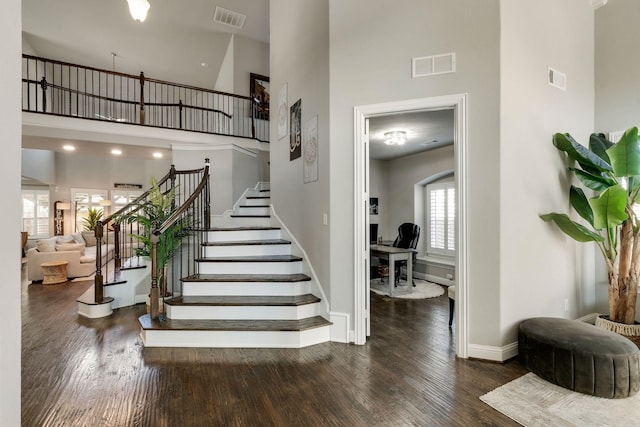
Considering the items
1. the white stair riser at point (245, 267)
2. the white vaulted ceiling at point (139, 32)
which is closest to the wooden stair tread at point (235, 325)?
the white stair riser at point (245, 267)

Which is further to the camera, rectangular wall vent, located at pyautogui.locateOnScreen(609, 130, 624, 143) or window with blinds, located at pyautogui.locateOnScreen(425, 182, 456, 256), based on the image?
window with blinds, located at pyautogui.locateOnScreen(425, 182, 456, 256)

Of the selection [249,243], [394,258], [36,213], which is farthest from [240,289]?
[36,213]

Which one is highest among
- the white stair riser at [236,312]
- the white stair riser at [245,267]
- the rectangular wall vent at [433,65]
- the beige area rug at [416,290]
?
the rectangular wall vent at [433,65]

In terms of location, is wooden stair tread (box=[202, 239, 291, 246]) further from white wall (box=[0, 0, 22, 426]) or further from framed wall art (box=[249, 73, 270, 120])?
framed wall art (box=[249, 73, 270, 120])

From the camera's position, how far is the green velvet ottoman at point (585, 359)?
7.38 ft

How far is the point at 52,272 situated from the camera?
6316 millimetres

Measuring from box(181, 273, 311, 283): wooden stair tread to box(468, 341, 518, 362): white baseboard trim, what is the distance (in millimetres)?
1890

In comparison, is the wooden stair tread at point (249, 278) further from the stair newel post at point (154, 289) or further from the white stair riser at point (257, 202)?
the white stair riser at point (257, 202)

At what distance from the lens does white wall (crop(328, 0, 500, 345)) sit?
2.83 meters

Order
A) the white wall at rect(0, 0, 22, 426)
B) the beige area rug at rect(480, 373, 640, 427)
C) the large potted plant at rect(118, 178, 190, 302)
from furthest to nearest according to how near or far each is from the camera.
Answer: the large potted plant at rect(118, 178, 190, 302) → the beige area rug at rect(480, 373, 640, 427) → the white wall at rect(0, 0, 22, 426)

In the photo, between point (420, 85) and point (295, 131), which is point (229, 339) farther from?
point (420, 85)

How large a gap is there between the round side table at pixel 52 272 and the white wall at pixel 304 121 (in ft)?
16.3

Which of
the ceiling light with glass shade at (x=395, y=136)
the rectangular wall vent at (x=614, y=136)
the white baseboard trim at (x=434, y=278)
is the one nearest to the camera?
the rectangular wall vent at (x=614, y=136)

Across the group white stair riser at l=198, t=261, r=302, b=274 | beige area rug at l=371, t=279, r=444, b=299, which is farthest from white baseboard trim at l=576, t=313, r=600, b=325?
white stair riser at l=198, t=261, r=302, b=274
